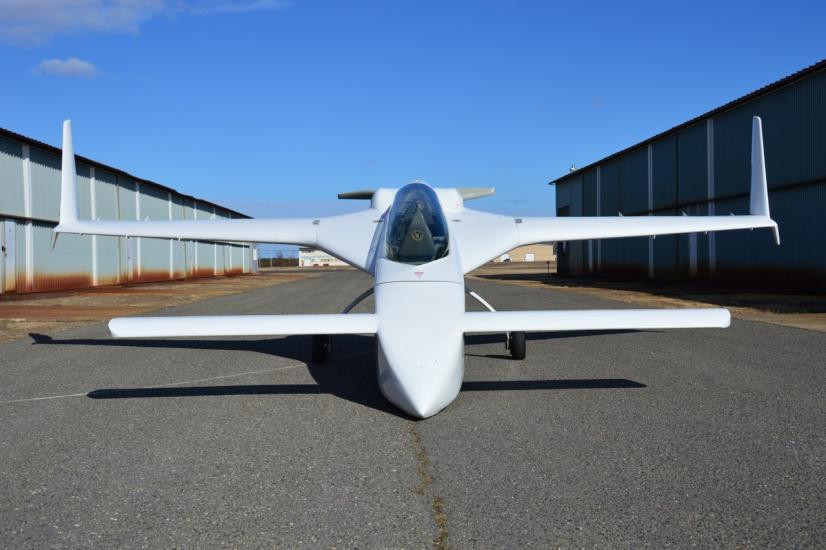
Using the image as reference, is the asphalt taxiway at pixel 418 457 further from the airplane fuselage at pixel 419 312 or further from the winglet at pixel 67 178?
the winglet at pixel 67 178

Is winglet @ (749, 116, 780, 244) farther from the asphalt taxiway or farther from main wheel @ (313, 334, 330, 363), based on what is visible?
main wheel @ (313, 334, 330, 363)

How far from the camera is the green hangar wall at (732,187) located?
69.2ft

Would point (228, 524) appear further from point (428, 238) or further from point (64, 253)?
point (64, 253)

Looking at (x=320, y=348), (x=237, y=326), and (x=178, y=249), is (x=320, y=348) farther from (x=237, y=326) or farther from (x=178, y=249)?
(x=178, y=249)

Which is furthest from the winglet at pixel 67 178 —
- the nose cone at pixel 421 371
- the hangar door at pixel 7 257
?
the hangar door at pixel 7 257

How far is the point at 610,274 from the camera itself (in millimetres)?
37875

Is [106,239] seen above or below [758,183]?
above

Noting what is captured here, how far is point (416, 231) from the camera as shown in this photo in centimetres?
683

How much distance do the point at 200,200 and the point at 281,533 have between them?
5204 centimetres

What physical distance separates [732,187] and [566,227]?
18.9 m

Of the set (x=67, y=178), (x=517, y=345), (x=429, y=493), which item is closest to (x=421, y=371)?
(x=429, y=493)

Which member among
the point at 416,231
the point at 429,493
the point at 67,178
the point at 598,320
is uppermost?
the point at 67,178

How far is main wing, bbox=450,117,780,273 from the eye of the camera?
9.66 m

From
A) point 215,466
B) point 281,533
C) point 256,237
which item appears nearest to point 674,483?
point 281,533
